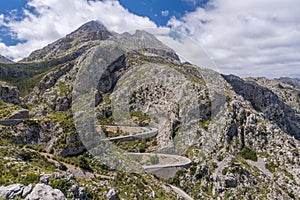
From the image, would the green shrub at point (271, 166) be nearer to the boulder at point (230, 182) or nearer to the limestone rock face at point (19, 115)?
the boulder at point (230, 182)

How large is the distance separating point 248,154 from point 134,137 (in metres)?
37.6

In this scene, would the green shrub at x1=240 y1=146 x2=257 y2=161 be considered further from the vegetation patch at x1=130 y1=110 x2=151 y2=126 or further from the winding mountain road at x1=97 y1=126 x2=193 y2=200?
the vegetation patch at x1=130 y1=110 x2=151 y2=126

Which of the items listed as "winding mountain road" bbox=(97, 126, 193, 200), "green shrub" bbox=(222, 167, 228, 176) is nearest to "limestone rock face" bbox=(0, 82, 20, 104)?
"winding mountain road" bbox=(97, 126, 193, 200)

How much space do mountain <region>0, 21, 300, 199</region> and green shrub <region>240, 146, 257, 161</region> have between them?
0.32 metres

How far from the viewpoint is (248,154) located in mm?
92375

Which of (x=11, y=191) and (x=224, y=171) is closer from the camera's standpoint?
(x=11, y=191)

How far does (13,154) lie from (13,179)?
1140 cm

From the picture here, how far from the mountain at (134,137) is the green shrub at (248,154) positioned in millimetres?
318

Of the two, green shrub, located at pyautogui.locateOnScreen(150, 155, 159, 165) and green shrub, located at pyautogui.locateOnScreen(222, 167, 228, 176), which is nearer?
green shrub, located at pyautogui.locateOnScreen(222, 167, 228, 176)

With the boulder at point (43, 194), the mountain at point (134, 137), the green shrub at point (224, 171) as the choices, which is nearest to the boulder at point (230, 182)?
the mountain at point (134, 137)

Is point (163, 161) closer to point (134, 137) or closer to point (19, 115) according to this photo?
point (134, 137)

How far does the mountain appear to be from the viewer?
43.6m

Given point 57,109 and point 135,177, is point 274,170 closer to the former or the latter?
point 135,177

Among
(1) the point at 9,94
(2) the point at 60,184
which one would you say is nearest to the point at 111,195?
(2) the point at 60,184
